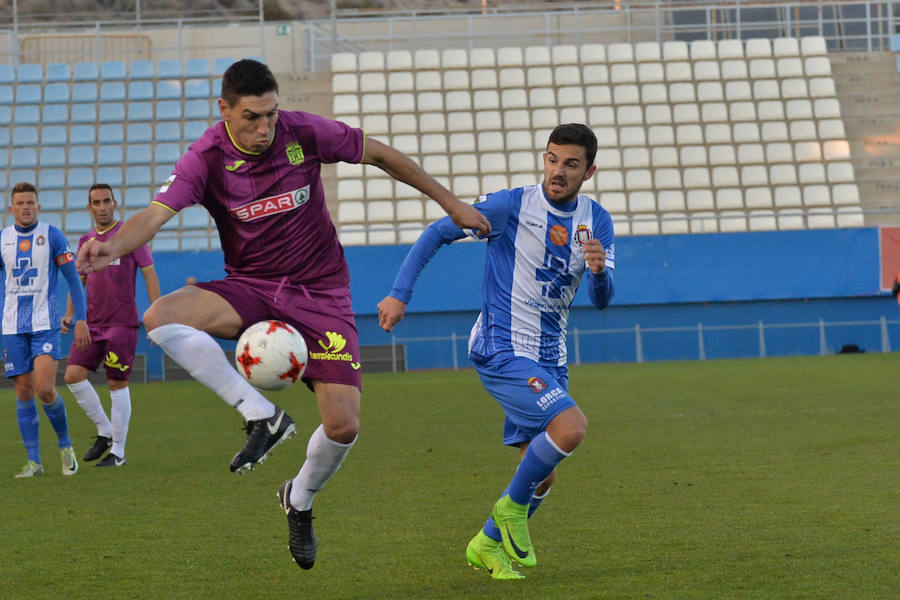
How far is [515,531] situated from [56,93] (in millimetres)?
24296

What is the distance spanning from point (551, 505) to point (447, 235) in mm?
2248

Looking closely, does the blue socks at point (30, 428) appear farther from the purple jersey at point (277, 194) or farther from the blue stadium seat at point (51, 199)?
the blue stadium seat at point (51, 199)

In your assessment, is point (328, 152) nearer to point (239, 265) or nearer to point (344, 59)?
point (239, 265)

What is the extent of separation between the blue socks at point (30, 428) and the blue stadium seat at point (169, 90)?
18.6 m

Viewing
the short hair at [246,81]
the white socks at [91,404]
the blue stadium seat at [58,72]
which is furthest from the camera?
the blue stadium seat at [58,72]

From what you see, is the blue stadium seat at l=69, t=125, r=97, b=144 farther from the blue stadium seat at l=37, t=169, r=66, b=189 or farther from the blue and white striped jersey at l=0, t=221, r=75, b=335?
the blue and white striped jersey at l=0, t=221, r=75, b=335

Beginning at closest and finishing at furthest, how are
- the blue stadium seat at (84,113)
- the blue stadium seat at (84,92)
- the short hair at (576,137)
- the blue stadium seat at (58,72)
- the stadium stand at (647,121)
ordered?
the short hair at (576,137) < the stadium stand at (647,121) < the blue stadium seat at (84,113) < the blue stadium seat at (84,92) < the blue stadium seat at (58,72)

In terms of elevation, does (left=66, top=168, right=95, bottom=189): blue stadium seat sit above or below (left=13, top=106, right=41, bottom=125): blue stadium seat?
below

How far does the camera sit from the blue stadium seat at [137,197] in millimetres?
24875

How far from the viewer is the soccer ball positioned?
468cm

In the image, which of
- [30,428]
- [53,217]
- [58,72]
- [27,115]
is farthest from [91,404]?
[58,72]

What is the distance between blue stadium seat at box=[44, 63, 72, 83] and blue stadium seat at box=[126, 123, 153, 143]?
7.74 ft

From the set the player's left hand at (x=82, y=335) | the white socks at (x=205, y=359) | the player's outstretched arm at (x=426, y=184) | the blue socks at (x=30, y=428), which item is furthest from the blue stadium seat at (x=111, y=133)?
the white socks at (x=205, y=359)

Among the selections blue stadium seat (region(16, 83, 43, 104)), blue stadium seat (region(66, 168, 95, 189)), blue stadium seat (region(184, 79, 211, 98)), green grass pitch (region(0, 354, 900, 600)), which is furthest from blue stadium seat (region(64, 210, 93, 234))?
green grass pitch (region(0, 354, 900, 600))
